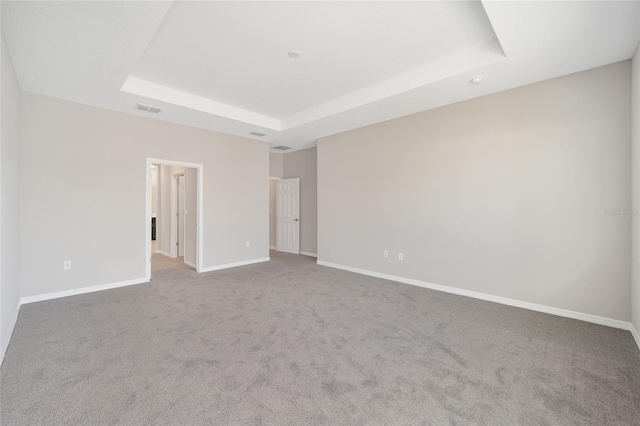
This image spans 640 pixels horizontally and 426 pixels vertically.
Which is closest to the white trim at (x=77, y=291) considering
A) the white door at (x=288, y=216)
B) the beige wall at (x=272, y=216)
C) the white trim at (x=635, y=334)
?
the white door at (x=288, y=216)

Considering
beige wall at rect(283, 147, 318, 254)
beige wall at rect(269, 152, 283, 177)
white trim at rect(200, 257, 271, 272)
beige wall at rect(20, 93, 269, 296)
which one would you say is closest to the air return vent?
beige wall at rect(20, 93, 269, 296)

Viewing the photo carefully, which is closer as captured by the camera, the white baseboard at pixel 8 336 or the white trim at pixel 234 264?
the white baseboard at pixel 8 336

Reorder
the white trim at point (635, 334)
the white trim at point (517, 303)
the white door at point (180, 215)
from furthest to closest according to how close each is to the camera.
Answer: the white door at point (180, 215) < the white trim at point (517, 303) < the white trim at point (635, 334)

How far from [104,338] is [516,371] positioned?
142 inches

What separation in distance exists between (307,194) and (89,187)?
4272 mm

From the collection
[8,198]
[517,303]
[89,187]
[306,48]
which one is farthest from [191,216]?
[517,303]

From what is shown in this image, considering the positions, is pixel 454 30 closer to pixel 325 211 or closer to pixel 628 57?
pixel 628 57

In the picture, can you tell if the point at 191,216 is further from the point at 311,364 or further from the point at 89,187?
the point at 311,364

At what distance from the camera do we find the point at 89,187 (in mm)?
4062

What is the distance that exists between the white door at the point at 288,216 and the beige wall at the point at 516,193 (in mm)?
2487

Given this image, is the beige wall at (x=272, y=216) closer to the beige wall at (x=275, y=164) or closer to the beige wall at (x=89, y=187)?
the beige wall at (x=275, y=164)

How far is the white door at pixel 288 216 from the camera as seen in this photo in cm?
723

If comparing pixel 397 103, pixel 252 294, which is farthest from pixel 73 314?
pixel 397 103

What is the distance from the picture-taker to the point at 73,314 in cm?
321
